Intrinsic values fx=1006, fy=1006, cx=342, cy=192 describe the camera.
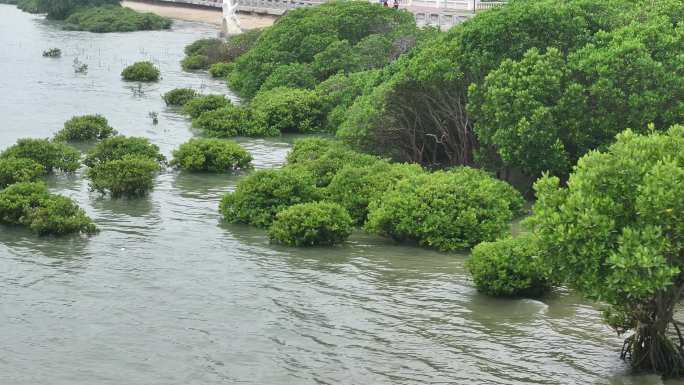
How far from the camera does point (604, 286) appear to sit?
39.5ft

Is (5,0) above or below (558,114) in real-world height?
above

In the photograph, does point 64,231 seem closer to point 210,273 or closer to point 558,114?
point 210,273

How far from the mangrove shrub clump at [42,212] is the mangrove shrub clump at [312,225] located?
156 inches

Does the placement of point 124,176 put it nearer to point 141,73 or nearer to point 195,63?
point 141,73

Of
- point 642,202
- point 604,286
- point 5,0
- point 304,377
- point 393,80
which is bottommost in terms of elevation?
point 304,377

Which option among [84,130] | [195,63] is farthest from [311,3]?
[84,130]

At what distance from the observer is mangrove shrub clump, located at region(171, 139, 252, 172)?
2731 centimetres

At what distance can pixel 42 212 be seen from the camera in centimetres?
2033

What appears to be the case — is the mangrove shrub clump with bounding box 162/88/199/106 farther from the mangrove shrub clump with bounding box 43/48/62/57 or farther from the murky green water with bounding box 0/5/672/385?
the mangrove shrub clump with bounding box 43/48/62/57

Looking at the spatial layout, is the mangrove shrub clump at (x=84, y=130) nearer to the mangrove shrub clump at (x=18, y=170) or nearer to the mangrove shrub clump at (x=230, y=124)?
the mangrove shrub clump at (x=230, y=124)

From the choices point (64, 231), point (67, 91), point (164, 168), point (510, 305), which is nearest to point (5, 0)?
point (67, 91)

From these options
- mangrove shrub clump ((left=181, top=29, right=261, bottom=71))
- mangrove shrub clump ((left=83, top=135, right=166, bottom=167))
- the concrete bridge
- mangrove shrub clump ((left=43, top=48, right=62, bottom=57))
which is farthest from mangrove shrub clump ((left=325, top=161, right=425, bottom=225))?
mangrove shrub clump ((left=43, top=48, right=62, bottom=57))

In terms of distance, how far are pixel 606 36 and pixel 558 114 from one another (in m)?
2.47

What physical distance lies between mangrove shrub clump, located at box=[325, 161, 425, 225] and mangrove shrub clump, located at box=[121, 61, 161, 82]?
91.3 ft
